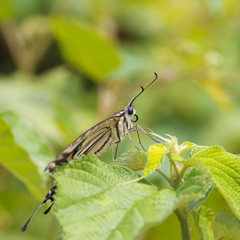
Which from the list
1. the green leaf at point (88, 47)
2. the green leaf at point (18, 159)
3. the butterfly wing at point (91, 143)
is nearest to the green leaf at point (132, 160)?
the butterfly wing at point (91, 143)

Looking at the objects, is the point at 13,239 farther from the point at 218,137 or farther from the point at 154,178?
the point at 218,137

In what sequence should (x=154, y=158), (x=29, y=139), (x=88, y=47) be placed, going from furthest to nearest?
(x=88, y=47) → (x=29, y=139) → (x=154, y=158)

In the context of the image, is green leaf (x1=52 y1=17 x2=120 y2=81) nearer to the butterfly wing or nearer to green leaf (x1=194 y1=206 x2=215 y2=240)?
the butterfly wing

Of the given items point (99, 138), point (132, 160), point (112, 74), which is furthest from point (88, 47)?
point (132, 160)

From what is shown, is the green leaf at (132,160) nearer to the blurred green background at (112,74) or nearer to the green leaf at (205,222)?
the green leaf at (205,222)

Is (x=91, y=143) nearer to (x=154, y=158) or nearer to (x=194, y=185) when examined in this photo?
(x=154, y=158)

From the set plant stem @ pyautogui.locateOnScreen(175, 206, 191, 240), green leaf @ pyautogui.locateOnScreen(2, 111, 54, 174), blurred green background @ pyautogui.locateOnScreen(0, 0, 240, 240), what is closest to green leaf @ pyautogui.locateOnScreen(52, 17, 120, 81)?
blurred green background @ pyautogui.locateOnScreen(0, 0, 240, 240)
